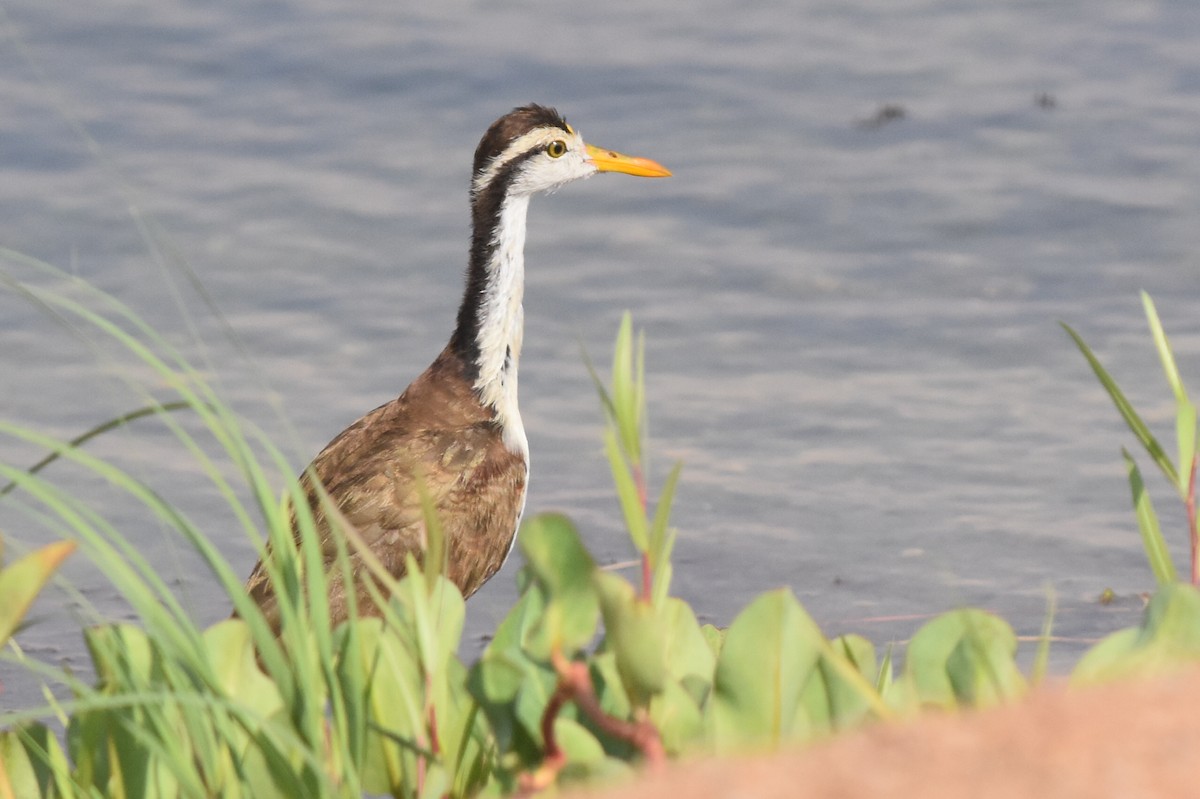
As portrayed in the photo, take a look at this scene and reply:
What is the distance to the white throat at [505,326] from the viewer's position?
5801 mm

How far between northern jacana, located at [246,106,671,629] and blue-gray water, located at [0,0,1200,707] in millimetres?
571

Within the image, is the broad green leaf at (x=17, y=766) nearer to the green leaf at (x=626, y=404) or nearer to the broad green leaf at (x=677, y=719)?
the broad green leaf at (x=677, y=719)

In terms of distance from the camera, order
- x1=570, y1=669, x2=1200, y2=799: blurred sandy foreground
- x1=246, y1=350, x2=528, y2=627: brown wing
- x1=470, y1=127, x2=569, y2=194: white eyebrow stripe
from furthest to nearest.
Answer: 1. x1=470, y1=127, x2=569, y2=194: white eyebrow stripe
2. x1=246, y1=350, x2=528, y2=627: brown wing
3. x1=570, y1=669, x2=1200, y2=799: blurred sandy foreground

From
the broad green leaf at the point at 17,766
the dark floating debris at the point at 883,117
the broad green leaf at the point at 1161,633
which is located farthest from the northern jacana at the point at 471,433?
the dark floating debris at the point at 883,117

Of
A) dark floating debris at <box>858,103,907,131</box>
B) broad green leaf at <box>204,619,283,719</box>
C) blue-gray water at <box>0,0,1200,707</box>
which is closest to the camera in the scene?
broad green leaf at <box>204,619,283,719</box>

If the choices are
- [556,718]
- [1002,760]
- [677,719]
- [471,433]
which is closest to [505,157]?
[471,433]

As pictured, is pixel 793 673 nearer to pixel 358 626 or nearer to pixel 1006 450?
pixel 358 626

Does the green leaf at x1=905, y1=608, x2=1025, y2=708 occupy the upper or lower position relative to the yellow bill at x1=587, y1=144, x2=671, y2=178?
lower

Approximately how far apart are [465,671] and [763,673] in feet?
1.85

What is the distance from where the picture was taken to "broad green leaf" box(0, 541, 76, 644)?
261cm

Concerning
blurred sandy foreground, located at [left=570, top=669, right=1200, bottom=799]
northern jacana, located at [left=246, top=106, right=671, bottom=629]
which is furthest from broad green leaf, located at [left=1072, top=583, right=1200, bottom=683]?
northern jacana, located at [left=246, top=106, right=671, bottom=629]

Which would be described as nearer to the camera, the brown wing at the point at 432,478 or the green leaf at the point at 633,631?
the green leaf at the point at 633,631

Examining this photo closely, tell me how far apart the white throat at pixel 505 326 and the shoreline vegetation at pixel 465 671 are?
2747mm

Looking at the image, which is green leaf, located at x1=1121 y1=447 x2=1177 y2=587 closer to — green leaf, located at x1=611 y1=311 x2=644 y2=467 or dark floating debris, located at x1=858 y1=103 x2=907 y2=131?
green leaf, located at x1=611 y1=311 x2=644 y2=467
